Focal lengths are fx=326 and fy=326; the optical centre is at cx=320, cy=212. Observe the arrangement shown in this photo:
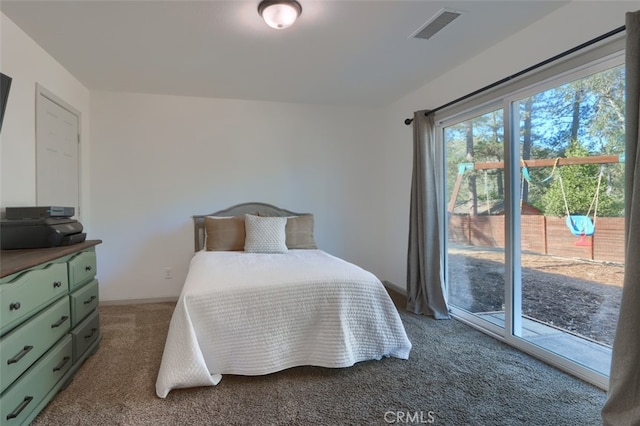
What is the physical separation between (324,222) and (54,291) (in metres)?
2.72

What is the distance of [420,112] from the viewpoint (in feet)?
10.4

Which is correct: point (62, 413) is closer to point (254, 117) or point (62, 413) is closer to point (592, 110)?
point (254, 117)

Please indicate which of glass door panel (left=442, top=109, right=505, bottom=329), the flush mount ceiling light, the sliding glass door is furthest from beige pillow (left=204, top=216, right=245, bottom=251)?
the sliding glass door

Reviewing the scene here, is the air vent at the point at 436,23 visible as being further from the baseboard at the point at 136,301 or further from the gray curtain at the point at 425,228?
the baseboard at the point at 136,301

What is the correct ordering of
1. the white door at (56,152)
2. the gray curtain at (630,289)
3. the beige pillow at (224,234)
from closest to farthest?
the gray curtain at (630,289) → the white door at (56,152) → the beige pillow at (224,234)

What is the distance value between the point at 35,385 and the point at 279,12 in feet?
7.65

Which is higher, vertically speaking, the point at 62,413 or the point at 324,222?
the point at 324,222

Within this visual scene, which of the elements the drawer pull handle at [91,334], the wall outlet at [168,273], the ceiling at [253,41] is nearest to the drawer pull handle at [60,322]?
the drawer pull handle at [91,334]

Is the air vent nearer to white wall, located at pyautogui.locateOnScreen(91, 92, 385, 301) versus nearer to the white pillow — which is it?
white wall, located at pyautogui.locateOnScreen(91, 92, 385, 301)

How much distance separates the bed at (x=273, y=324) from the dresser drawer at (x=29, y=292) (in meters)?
0.64

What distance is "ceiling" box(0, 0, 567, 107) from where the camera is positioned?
2016 millimetres

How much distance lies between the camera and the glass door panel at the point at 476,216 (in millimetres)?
2664

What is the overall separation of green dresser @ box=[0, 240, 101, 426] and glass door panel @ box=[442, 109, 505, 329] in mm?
2998

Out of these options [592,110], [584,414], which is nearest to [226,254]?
[584,414]
